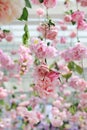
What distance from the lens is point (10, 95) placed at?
4125mm

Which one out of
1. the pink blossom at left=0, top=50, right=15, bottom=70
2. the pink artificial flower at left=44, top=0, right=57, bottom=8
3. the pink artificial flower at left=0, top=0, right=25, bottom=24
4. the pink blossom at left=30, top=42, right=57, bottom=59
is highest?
the pink artificial flower at left=0, top=0, right=25, bottom=24

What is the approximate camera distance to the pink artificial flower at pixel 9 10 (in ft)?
1.68

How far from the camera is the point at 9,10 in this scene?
1.68 ft

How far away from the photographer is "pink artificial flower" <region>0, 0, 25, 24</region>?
512mm

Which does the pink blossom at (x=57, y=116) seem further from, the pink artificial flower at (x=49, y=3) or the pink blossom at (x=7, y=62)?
the pink artificial flower at (x=49, y=3)

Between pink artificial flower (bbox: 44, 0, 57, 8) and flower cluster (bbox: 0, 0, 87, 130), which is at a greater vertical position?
pink artificial flower (bbox: 44, 0, 57, 8)

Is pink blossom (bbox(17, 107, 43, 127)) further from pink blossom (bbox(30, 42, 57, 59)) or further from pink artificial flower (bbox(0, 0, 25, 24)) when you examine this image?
pink artificial flower (bbox(0, 0, 25, 24))

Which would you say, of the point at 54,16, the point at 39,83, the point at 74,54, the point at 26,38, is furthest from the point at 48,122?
the point at 39,83

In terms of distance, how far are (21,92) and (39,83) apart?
11.4 ft

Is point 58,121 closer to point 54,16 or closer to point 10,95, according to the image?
point 10,95

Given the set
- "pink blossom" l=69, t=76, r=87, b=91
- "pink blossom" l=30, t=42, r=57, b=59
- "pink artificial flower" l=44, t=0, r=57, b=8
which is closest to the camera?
"pink artificial flower" l=44, t=0, r=57, b=8

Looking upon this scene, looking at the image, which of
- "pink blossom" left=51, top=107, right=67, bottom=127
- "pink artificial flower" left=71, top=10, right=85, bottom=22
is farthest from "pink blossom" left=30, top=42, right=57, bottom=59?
"pink blossom" left=51, top=107, right=67, bottom=127

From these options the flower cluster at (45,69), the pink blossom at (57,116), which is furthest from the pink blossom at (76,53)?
the pink blossom at (57,116)

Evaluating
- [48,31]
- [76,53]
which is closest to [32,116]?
[76,53]
